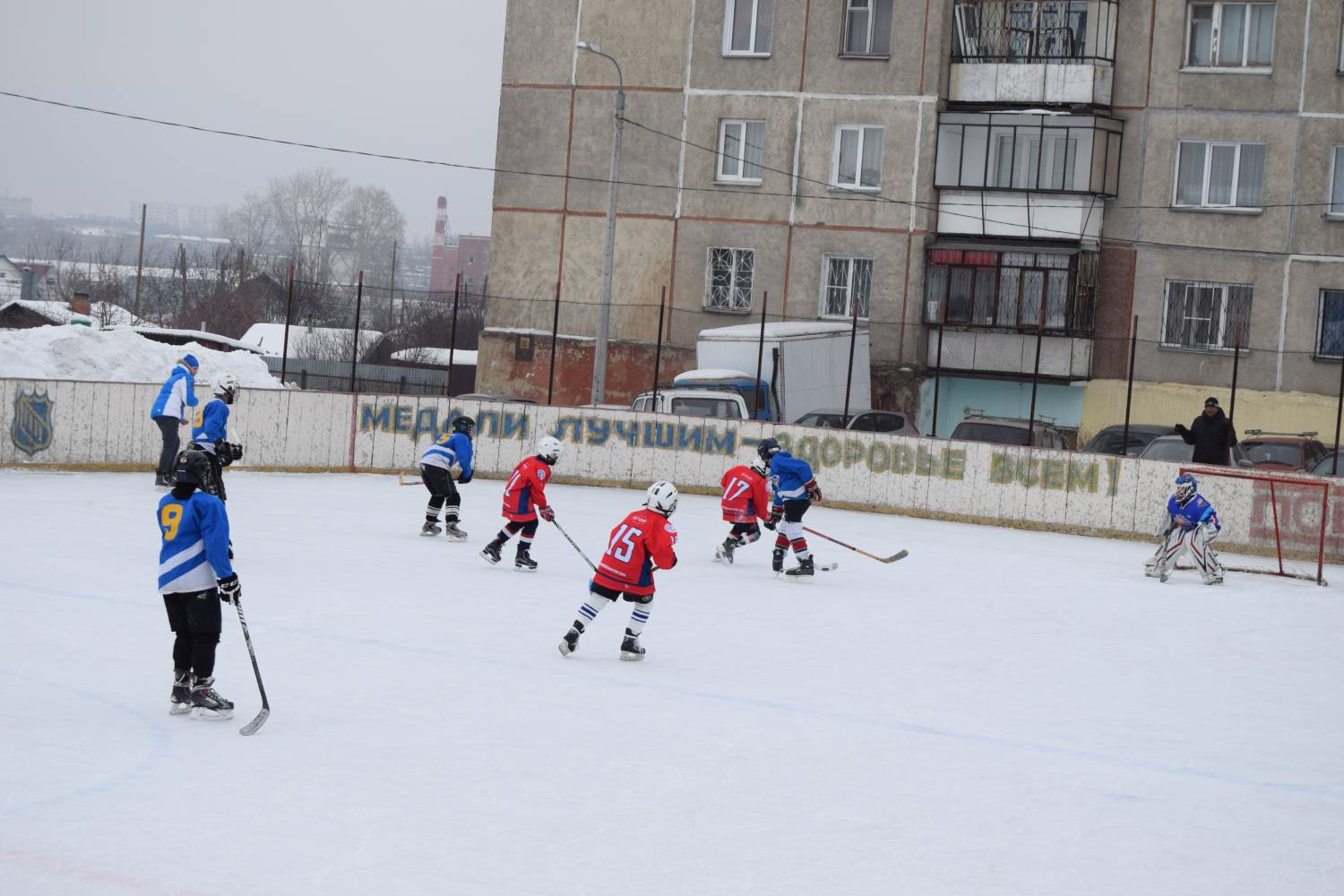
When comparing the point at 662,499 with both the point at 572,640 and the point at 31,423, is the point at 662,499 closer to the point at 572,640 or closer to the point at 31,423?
the point at 572,640

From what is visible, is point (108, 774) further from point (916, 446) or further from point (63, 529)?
point (916, 446)

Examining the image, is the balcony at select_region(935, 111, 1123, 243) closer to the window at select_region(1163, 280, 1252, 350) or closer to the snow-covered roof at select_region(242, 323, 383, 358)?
the window at select_region(1163, 280, 1252, 350)

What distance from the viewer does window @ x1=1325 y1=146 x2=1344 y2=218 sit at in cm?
2852

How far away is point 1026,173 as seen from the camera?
30.0 metres

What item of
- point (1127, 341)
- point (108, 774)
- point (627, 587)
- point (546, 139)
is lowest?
point (108, 774)

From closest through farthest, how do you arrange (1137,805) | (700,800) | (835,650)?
(700,800) < (1137,805) < (835,650)

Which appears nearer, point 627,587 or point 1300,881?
point 1300,881

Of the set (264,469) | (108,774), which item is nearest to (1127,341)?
(264,469)

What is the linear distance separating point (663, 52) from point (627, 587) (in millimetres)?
24044

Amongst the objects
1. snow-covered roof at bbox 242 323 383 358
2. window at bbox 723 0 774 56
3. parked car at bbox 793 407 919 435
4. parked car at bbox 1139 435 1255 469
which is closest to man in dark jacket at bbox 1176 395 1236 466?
parked car at bbox 1139 435 1255 469

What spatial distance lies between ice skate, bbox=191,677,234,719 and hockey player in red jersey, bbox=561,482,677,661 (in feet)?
8.57

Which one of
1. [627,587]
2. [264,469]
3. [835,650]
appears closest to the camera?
[627,587]

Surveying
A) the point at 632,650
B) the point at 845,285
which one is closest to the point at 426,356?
the point at 845,285

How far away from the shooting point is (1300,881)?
20.0 feet
